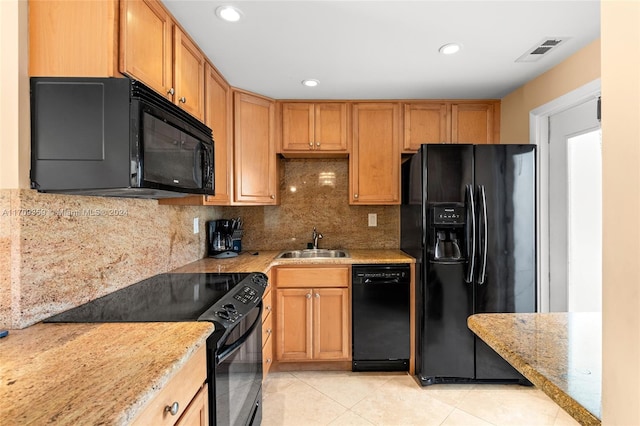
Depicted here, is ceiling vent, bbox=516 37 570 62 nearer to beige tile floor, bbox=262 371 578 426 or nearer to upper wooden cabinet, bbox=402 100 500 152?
upper wooden cabinet, bbox=402 100 500 152

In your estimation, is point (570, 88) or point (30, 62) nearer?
point (30, 62)

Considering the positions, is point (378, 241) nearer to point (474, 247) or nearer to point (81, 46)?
point (474, 247)

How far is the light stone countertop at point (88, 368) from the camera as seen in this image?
607 mm

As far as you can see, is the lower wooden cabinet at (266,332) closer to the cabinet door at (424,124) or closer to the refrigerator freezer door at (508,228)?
the refrigerator freezer door at (508,228)

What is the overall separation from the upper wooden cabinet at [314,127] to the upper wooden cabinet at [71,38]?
1.70m

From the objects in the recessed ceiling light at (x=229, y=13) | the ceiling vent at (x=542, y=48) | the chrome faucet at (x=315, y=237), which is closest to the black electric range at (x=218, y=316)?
the chrome faucet at (x=315, y=237)

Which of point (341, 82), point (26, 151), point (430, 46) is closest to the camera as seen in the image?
point (26, 151)

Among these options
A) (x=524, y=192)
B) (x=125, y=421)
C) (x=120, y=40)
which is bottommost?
(x=125, y=421)

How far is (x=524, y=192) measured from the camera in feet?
7.16

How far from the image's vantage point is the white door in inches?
76.0

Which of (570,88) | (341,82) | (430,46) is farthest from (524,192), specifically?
(341,82)

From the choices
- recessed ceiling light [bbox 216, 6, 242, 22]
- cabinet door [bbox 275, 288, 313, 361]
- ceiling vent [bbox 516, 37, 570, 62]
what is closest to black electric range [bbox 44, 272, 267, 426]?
cabinet door [bbox 275, 288, 313, 361]

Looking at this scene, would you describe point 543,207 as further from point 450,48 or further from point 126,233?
point 126,233

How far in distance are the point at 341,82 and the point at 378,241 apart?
153 centimetres
